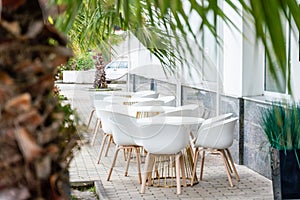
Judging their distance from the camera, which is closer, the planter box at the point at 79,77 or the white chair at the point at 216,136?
the white chair at the point at 216,136

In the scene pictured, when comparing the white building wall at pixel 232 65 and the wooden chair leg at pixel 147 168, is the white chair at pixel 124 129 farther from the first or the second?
the white building wall at pixel 232 65

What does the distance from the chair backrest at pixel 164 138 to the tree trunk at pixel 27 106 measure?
4095mm

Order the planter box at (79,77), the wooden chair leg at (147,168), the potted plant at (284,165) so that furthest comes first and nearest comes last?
the planter box at (79,77) → the wooden chair leg at (147,168) → the potted plant at (284,165)

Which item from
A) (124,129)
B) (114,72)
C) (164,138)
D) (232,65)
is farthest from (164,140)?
(114,72)

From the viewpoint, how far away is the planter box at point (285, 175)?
4.36m

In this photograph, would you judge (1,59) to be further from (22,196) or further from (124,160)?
(124,160)

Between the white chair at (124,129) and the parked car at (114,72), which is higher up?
the parked car at (114,72)

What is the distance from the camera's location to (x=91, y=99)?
6.70 meters

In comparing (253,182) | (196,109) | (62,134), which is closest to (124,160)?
(196,109)

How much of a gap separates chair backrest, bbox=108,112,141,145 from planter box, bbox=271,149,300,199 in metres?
1.37

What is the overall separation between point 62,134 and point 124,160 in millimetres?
5367

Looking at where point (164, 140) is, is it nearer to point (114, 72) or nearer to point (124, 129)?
point (124, 129)

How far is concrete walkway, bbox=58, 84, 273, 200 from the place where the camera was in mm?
4742

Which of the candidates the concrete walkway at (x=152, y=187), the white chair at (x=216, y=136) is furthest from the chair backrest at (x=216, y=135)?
the concrete walkway at (x=152, y=187)
